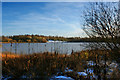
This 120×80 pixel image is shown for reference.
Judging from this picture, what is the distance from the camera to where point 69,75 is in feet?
11.3

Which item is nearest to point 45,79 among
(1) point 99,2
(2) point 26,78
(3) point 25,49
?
(2) point 26,78

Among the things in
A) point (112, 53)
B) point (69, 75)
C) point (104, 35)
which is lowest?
point (69, 75)

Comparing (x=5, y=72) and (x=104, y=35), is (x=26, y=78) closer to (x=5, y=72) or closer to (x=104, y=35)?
(x=5, y=72)

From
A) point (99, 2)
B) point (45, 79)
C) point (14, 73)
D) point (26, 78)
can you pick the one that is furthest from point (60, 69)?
point (99, 2)

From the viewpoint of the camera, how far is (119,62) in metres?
4.82

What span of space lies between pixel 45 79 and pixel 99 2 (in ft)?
13.9

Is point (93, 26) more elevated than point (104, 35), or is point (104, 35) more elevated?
point (93, 26)

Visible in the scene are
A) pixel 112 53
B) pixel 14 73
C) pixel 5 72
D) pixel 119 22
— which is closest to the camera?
pixel 14 73

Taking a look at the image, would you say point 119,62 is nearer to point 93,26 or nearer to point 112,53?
point 112,53

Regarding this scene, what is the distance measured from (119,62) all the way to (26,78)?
3.97 m

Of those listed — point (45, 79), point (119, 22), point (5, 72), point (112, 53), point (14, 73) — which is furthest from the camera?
point (112, 53)

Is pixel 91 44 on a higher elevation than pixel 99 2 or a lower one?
lower

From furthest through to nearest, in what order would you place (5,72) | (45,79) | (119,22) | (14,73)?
(119,22) → (5,72) → (14,73) → (45,79)

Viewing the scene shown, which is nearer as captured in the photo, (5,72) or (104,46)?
(5,72)
